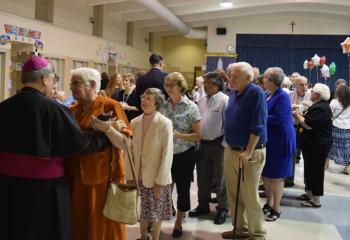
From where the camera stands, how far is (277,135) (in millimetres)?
3918

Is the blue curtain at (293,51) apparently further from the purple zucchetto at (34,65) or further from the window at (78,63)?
the purple zucchetto at (34,65)

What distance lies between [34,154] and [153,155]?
116 centimetres

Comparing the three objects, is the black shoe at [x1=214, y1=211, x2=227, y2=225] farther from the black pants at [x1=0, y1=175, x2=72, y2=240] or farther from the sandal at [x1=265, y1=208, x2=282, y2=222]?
the black pants at [x1=0, y1=175, x2=72, y2=240]

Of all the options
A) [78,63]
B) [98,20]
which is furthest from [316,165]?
[98,20]

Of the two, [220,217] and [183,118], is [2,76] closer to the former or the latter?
[183,118]

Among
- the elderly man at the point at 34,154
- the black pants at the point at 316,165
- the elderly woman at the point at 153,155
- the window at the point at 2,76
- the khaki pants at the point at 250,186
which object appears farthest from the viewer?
the window at the point at 2,76

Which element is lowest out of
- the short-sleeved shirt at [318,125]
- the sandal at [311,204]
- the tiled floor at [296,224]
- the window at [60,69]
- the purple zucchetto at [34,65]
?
the tiled floor at [296,224]

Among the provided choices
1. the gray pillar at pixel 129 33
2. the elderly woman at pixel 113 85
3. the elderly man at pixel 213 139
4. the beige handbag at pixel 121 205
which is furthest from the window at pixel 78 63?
the beige handbag at pixel 121 205

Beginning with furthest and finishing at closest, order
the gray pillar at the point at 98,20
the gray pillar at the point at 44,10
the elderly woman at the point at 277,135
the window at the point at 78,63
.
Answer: the gray pillar at the point at 98,20 < the window at the point at 78,63 < the gray pillar at the point at 44,10 < the elderly woman at the point at 277,135

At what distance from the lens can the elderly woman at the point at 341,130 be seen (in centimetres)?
611

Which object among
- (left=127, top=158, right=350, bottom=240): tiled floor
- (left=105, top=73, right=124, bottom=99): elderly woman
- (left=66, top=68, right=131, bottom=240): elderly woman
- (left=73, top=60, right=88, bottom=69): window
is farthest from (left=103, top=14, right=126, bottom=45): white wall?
(left=66, top=68, right=131, bottom=240): elderly woman

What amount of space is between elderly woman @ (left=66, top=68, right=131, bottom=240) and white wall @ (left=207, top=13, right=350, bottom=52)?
41.7 feet

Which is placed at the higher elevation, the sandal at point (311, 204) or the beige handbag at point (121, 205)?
the beige handbag at point (121, 205)

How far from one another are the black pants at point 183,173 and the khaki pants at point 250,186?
34cm
